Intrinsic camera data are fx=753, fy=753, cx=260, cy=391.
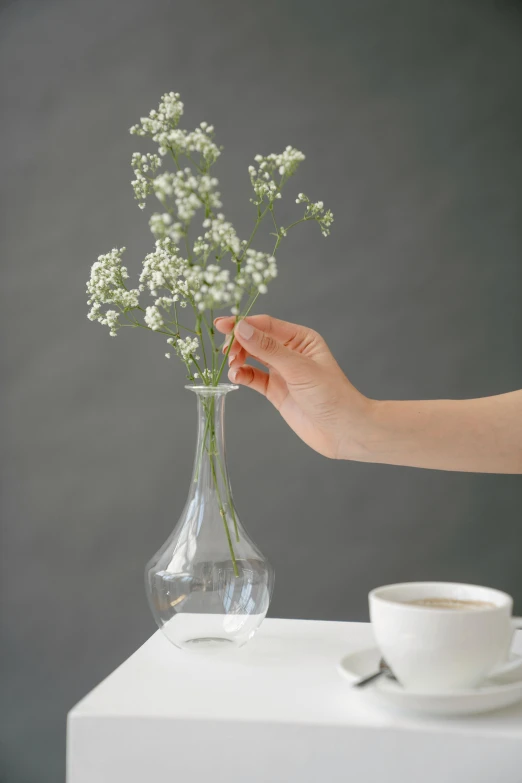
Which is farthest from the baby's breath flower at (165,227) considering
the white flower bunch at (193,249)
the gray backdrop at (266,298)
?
the gray backdrop at (266,298)

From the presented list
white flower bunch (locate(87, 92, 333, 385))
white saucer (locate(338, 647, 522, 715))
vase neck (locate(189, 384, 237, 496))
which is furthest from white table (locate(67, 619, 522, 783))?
white flower bunch (locate(87, 92, 333, 385))

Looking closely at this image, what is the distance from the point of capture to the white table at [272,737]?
59 centimetres

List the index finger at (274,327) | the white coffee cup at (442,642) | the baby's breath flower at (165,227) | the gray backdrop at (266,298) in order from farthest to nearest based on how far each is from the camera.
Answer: the gray backdrop at (266,298) < the index finger at (274,327) < the baby's breath flower at (165,227) < the white coffee cup at (442,642)

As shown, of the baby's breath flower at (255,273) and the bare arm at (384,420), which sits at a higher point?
the baby's breath flower at (255,273)

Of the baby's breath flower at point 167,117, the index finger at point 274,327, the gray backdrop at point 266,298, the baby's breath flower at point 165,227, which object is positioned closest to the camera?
the baby's breath flower at point 165,227

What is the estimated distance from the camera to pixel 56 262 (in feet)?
8.31

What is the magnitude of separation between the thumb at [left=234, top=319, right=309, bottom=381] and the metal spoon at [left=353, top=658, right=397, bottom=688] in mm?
362

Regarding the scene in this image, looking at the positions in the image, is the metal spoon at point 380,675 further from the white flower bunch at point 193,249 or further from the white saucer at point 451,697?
the white flower bunch at point 193,249

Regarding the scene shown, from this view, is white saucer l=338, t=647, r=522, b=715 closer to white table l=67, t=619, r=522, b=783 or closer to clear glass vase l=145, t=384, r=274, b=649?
white table l=67, t=619, r=522, b=783

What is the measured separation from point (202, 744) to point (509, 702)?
0.26 m

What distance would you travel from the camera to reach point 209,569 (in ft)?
2.67

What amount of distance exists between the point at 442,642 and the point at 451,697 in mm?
49

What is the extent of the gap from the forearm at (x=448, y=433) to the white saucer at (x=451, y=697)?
A: 460 millimetres

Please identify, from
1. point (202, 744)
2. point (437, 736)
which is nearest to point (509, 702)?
point (437, 736)
